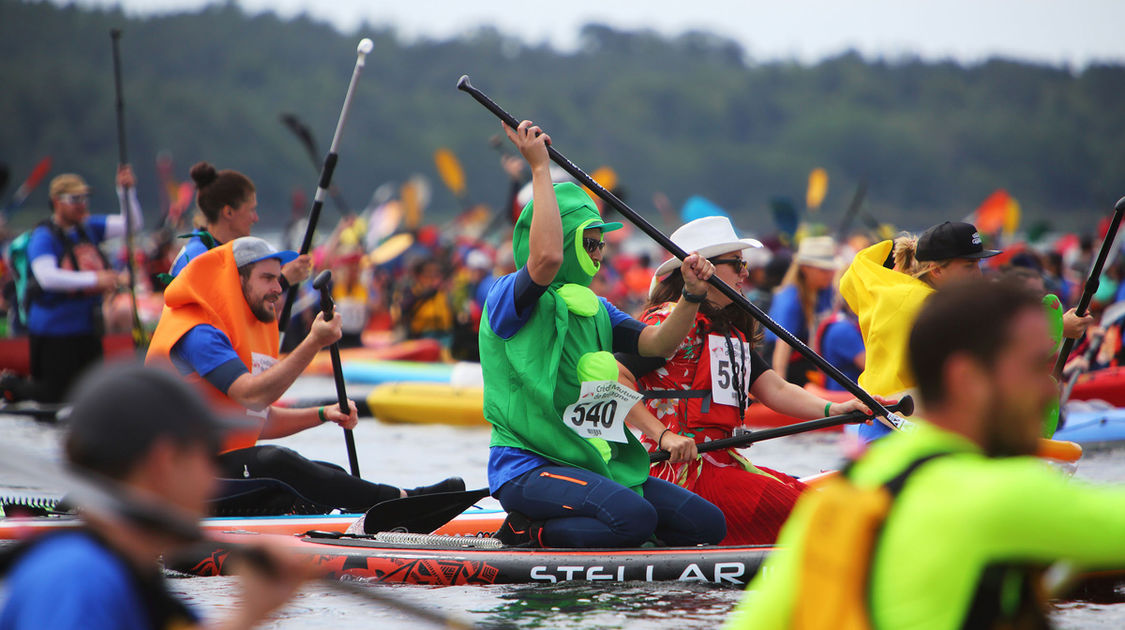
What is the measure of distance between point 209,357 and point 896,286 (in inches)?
106

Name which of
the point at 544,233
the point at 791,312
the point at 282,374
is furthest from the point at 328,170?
the point at 791,312

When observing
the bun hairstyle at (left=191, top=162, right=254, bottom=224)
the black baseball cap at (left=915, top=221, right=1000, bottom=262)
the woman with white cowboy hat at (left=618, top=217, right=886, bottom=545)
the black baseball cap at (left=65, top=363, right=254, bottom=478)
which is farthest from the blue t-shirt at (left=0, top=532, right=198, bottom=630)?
the bun hairstyle at (left=191, top=162, right=254, bottom=224)

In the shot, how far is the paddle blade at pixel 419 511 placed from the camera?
5.14 metres

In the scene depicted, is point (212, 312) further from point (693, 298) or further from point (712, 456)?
point (712, 456)

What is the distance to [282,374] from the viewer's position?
4.62 metres

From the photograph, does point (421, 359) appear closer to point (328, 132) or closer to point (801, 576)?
point (801, 576)

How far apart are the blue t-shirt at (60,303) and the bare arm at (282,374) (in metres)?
5.66

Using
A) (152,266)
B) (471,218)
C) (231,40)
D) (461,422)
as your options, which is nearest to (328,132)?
(231,40)

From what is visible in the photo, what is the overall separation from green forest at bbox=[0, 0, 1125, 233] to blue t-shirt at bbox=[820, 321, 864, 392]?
60.4 metres

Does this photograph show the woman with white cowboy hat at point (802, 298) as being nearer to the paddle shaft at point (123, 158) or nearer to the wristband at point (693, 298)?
the wristband at point (693, 298)

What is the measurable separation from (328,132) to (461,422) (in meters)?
77.2

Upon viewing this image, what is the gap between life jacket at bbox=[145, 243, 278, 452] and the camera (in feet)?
15.9

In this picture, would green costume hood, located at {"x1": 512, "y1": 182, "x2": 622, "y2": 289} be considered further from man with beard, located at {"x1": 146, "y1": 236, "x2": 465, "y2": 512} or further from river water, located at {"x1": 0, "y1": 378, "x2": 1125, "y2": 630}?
river water, located at {"x1": 0, "y1": 378, "x2": 1125, "y2": 630}

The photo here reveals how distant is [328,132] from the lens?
282ft
